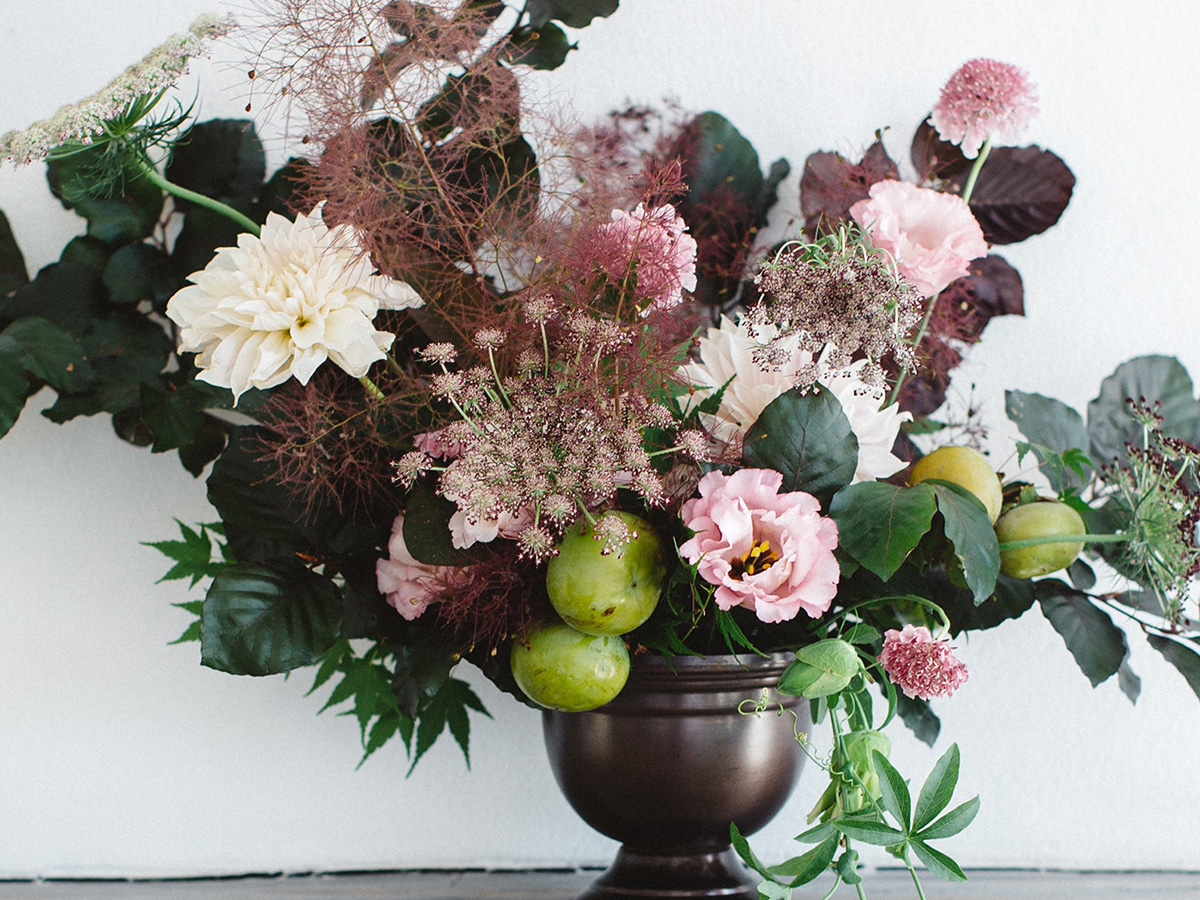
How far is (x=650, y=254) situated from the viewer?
550 mm

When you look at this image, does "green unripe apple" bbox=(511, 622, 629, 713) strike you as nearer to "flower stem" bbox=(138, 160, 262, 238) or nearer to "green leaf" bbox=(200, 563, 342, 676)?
"green leaf" bbox=(200, 563, 342, 676)

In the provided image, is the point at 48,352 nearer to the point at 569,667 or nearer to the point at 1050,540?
the point at 569,667

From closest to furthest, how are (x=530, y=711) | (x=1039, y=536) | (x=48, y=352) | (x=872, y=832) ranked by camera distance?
(x=872, y=832) < (x=1039, y=536) < (x=48, y=352) < (x=530, y=711)

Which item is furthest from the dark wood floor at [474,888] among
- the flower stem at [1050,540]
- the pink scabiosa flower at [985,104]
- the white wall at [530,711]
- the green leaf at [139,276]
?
the pink scabiosa flower at [985,104]

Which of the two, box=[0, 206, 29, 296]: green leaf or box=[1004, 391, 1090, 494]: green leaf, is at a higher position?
box=[0, 206, 29, 296]: green leaf

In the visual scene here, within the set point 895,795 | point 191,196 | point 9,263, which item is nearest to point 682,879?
point 895,795

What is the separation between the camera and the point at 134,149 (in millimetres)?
597

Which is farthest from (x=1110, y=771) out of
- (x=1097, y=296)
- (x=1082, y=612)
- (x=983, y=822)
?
(x=1097, y=296)

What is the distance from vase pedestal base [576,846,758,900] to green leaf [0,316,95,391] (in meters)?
0.53

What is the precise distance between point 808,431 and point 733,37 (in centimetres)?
48

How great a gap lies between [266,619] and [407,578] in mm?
86

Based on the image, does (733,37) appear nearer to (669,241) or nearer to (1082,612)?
(669,241)

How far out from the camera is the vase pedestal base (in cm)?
61

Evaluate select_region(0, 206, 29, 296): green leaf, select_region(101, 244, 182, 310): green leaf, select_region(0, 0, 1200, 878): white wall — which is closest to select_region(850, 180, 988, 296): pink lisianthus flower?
select_region(0, 0, 1200, 878): white wall
